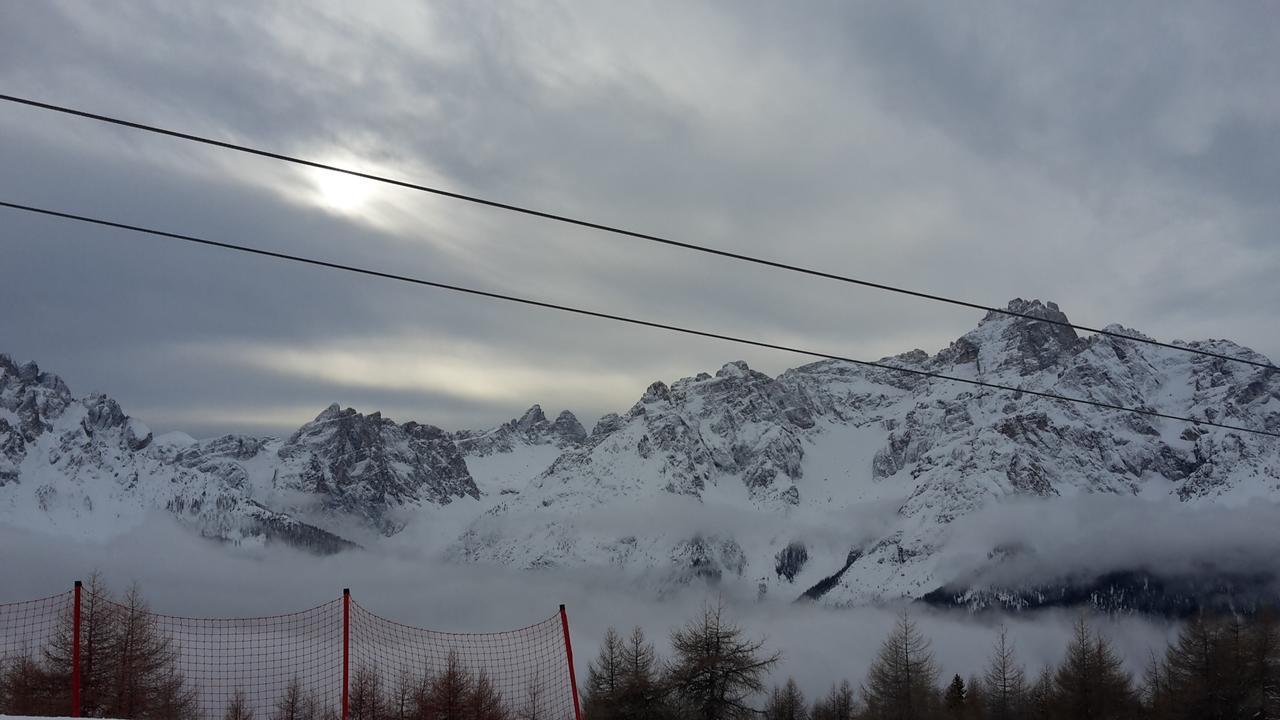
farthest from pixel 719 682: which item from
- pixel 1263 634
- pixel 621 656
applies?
pixel 1263 634

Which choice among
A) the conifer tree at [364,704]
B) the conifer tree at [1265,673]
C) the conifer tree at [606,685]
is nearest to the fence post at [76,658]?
the conifer tree at [606,685]

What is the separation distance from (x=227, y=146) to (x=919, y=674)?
211 feet

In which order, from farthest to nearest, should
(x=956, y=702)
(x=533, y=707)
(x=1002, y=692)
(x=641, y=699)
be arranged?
(x=956, y=702) < (x=1002, y=692) < (x=533, y=707) < (x=641, y=699)

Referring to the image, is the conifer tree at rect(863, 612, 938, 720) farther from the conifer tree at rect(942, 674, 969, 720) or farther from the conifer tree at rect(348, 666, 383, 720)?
the conifer tree at rect(348, 666, 383, 720)

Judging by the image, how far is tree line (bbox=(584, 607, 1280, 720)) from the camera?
4625 cm

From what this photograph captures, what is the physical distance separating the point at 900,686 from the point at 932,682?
10.8 meters

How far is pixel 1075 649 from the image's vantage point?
63.3 meters

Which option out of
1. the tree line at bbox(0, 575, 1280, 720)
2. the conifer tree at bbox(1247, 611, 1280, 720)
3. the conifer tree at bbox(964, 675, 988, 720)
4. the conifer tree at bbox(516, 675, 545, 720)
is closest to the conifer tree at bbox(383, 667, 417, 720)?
the tree line at bbox(0, 575, 1280, 720)

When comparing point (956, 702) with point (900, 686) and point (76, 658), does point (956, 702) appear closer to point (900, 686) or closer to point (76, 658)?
point (900, 686)

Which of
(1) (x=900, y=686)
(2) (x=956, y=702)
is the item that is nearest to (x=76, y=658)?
(1) (x=900, y=686)

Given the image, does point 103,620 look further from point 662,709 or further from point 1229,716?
point 1229,716

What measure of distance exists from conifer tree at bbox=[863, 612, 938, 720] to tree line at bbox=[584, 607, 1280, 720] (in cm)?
8

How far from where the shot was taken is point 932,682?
252 ft

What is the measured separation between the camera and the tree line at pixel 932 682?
46250 mm
